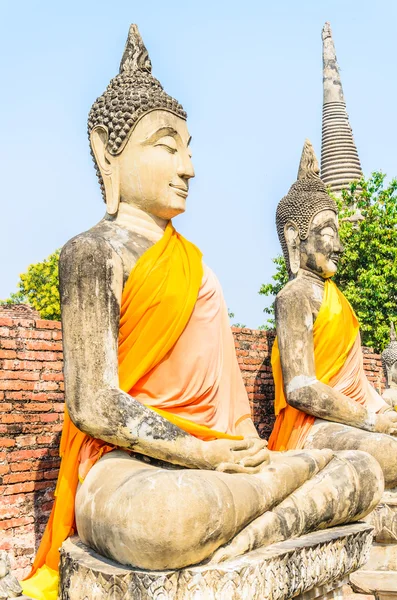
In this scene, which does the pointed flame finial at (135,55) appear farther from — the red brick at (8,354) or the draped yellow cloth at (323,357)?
the draped yellow cloth at (323,357)

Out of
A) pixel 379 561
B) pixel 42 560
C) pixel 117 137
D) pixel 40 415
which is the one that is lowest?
pixel 379 561

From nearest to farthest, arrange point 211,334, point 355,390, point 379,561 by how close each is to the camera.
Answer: point 211,334
point 379,561
point 355,390

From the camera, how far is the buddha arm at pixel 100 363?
109 inches

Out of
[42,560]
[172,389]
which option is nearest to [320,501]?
[172,389]

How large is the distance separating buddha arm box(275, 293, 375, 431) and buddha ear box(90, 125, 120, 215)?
1.96 meters

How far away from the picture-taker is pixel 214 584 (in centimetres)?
240

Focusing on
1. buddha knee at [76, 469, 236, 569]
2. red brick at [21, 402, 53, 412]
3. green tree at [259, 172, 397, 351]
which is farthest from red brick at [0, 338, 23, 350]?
green tree at [259, 172, 397, 351]

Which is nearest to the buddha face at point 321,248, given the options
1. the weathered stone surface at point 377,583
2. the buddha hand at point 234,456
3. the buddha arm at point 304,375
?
the buddha arm at point 304,375

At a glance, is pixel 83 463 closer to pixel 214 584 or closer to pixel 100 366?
pixel 100 366

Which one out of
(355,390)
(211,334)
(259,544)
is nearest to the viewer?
(259,544)

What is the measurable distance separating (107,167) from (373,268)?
9.83 meters

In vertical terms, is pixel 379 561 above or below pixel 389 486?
below

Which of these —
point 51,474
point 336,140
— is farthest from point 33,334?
point 336,140

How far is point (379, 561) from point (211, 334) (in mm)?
2098
